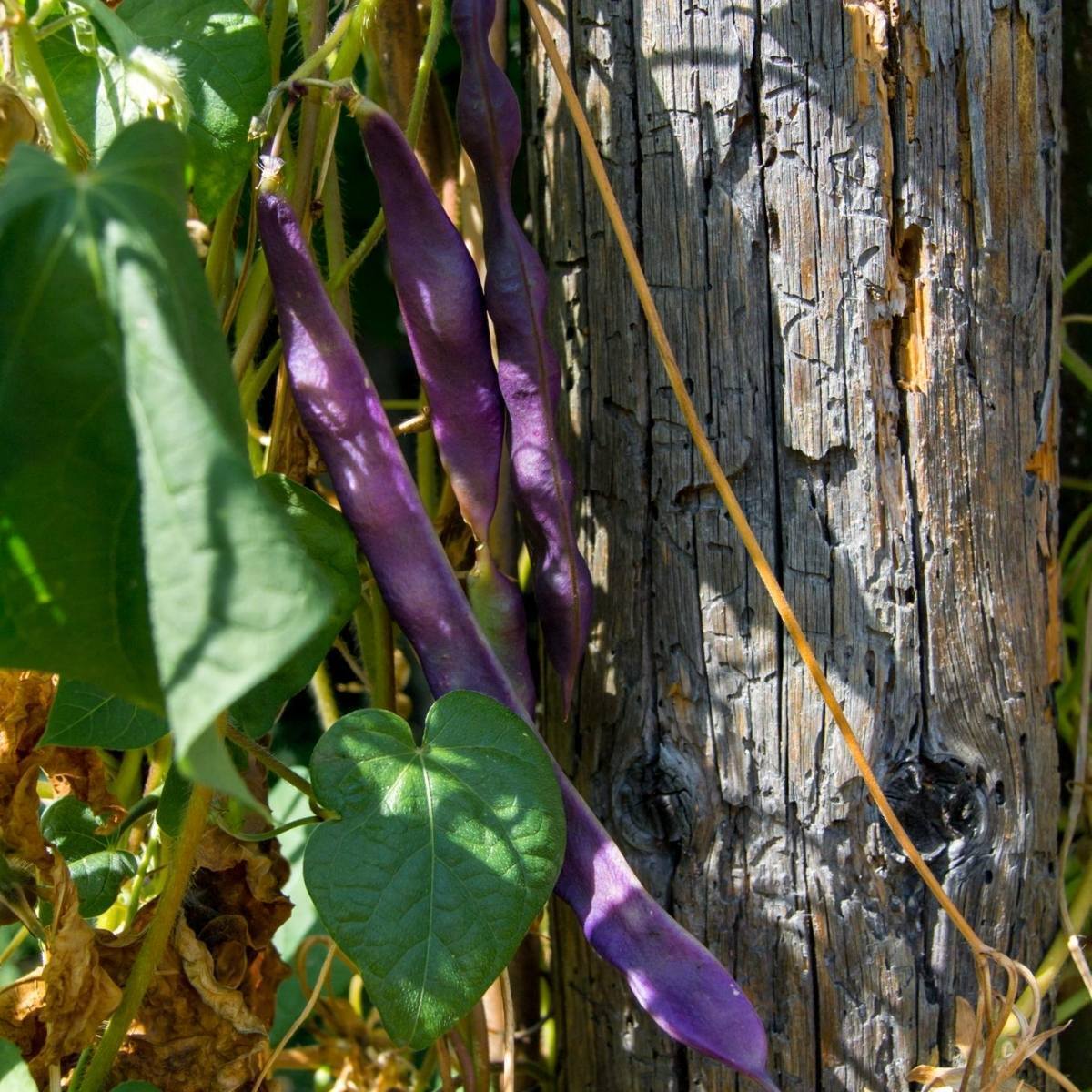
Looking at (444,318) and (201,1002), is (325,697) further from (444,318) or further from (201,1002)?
(444,318)

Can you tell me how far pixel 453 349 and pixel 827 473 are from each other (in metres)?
0.28

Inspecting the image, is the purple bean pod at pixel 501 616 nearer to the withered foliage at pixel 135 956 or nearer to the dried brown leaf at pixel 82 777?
the withered foliage at pixel 135 956

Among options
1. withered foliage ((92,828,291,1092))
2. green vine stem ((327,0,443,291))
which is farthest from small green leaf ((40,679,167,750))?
green vine stem ((327,0,443,291))

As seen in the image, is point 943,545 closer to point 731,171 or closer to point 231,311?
point 731,171

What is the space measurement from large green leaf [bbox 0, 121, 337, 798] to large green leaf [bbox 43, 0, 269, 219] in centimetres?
20

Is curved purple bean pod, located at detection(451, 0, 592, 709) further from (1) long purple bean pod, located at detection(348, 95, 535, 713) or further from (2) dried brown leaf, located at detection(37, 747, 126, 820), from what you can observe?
(2) dried brown leaf, located at detection(37, 747, 126, 820)

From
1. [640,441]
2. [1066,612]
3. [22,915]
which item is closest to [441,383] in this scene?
[640,441]

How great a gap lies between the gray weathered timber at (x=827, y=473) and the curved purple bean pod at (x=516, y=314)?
0.27ft

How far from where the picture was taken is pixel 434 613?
0.80 m

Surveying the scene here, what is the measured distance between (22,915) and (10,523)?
332mm

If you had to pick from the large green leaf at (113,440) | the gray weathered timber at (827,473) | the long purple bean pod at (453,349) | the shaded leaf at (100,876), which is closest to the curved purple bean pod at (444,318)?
the long purple bean pod at (453,349)

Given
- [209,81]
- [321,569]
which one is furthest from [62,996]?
[209,81]

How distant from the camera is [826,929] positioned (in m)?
0.87

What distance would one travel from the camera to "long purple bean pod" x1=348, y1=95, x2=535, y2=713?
0.79m
